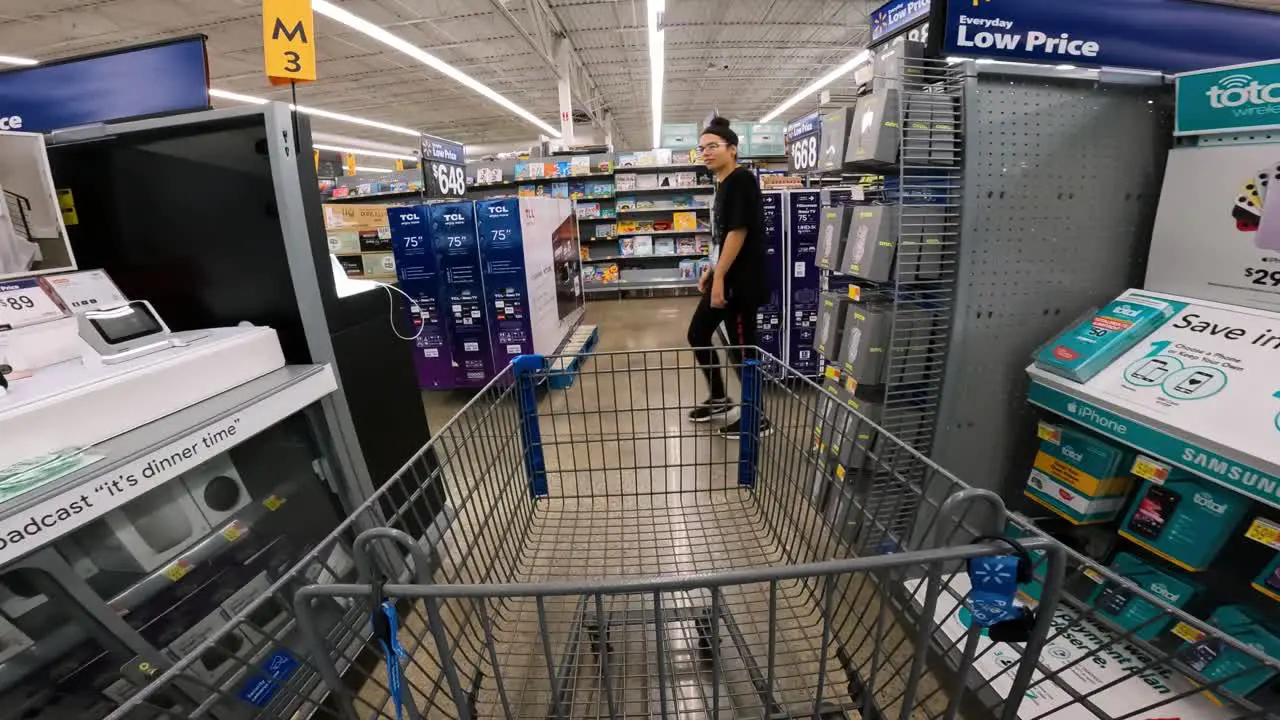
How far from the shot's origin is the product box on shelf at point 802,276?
408cm

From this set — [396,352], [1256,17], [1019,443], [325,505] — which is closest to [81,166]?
[396,352]

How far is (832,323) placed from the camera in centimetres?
223

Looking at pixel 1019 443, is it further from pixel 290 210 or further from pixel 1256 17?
pixel 290 210

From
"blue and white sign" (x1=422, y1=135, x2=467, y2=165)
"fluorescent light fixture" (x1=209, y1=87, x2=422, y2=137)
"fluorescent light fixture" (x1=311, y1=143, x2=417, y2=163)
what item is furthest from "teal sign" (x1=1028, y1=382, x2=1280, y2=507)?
"fluorescent light fixture" (x1=311, y1=143, x2=417, y2=163)

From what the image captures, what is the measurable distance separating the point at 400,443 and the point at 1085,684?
246 cm

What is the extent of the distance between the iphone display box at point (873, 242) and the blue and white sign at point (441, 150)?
3416mm

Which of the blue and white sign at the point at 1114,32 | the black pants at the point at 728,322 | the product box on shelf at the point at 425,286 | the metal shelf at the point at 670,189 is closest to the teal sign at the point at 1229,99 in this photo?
the blue and white sign at the point at 1114,32

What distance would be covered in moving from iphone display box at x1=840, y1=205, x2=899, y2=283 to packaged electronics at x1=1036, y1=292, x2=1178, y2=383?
61 cm

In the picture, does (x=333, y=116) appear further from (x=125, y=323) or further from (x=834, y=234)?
(x=834, y=234)

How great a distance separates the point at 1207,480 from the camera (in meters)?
1.42

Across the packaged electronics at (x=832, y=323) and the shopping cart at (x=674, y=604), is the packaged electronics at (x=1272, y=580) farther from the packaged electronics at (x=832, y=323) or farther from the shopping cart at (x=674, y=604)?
the packaged electronics at (x=832, y=323)

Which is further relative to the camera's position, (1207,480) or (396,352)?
(396,352)

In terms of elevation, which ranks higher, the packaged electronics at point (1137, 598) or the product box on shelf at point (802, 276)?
the product box on shelf at point (802, 276)

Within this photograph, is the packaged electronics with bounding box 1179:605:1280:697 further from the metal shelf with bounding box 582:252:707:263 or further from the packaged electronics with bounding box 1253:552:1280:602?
the metal shelf with bounding box 582:252:707:263
